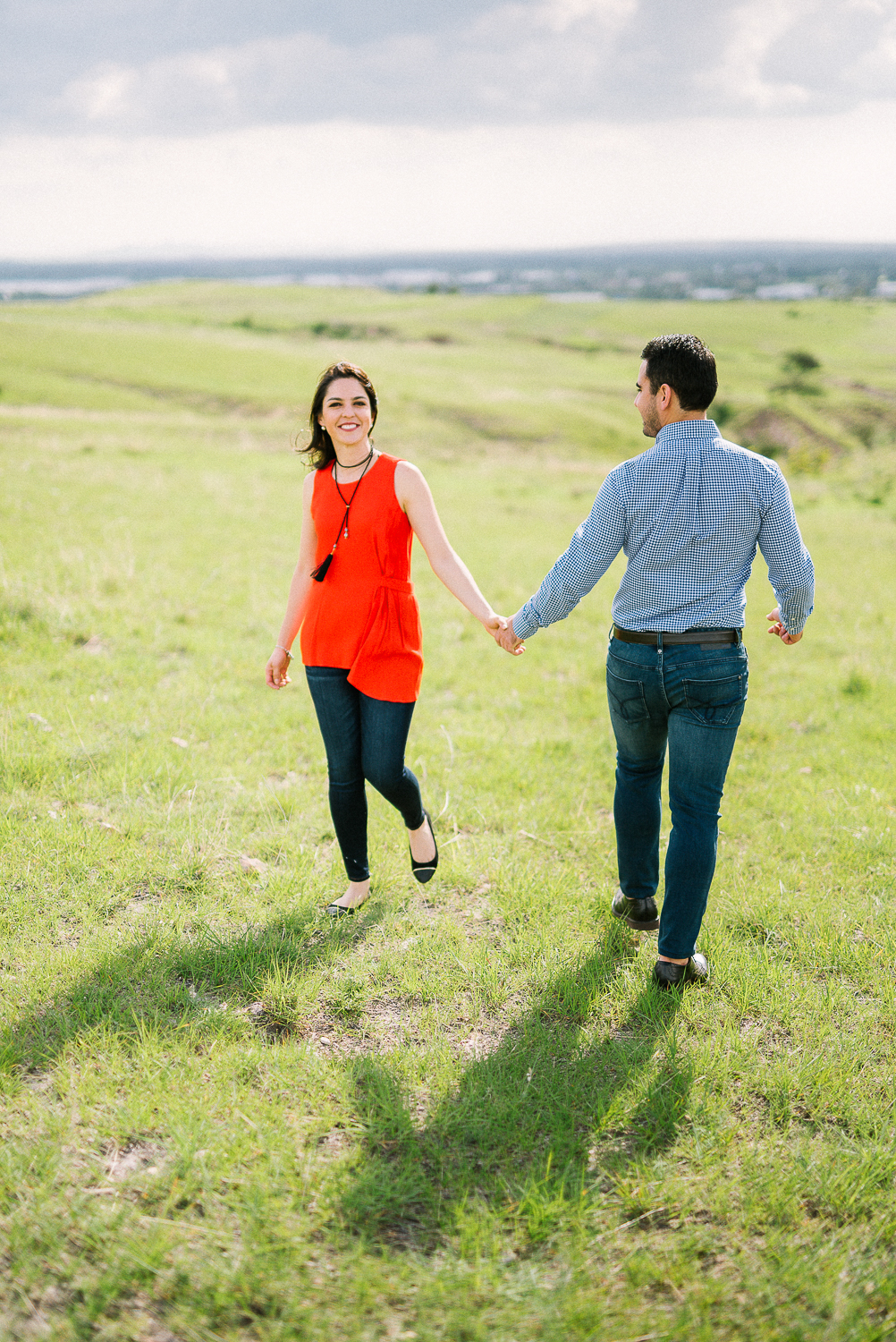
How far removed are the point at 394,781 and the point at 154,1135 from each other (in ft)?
6.70

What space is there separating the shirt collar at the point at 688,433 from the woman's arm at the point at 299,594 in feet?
6.45

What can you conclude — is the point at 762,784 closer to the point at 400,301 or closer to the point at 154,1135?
the point at 154,1135

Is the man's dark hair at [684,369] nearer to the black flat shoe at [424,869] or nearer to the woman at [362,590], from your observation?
the woman at [362,590]

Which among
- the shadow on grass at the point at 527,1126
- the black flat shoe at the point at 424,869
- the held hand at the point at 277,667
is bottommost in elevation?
the shadow on grass at the point at 527,1126

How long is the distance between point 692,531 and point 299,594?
227cm

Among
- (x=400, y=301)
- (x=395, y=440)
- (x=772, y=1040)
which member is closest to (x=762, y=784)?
(x=772, y=1040)

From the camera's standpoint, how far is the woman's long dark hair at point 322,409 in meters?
4.61

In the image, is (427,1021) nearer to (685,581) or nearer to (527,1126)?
(527,1126)

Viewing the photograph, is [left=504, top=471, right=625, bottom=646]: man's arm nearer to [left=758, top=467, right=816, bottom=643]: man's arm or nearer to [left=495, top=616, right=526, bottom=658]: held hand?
[left=495, top=616, right=526, bottom=658]: held hand

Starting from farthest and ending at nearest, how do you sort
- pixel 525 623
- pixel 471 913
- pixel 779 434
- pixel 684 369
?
pixel 779 434
pixel 471 913
pixel 525 623
pixel 684 369

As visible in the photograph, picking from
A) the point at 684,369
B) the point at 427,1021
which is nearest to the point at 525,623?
the point at 684,369

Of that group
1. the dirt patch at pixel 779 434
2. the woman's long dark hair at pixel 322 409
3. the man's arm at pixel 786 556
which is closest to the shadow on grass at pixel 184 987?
the woman's long dark hair at pixel 322 409

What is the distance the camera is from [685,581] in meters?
4.00

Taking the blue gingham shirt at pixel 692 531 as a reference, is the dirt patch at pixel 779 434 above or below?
above
